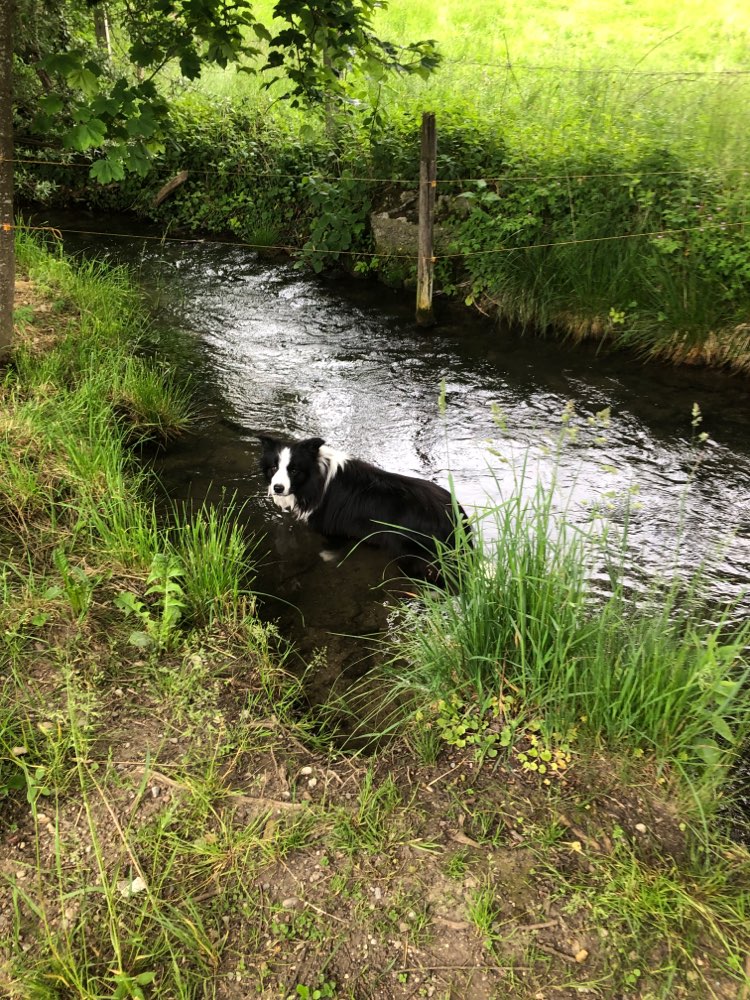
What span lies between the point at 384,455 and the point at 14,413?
2616 mm

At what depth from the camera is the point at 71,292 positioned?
250 inches

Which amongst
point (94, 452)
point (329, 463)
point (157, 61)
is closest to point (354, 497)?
point (329, 463)

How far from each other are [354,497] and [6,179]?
3218 millimetres

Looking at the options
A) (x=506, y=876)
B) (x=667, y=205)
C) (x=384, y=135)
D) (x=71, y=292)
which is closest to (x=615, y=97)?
(x=667, y=205)

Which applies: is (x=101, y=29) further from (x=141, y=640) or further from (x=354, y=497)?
(x=141, y=640)

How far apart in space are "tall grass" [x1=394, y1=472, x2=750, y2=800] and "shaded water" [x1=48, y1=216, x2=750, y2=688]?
25.7 inches

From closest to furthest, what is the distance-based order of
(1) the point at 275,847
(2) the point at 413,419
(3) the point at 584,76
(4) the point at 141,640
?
(1) the point at 275,847 < (4) the point at 141,640 < (2) the point at 413,419 < (3) the point at 584,76

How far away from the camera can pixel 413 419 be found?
5.77 m

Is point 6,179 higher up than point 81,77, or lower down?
lower down

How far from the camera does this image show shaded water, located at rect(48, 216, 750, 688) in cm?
411

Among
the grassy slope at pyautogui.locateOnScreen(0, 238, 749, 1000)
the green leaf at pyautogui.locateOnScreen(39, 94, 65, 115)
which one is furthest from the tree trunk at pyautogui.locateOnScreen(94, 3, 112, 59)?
the grassy slope at pyautogui.locateOnScreen(0, 238, 749, 1000)

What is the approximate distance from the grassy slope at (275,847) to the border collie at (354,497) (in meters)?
1.09

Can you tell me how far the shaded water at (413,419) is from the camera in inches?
162

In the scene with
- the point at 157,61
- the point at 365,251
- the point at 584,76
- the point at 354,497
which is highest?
the point at 584,76
